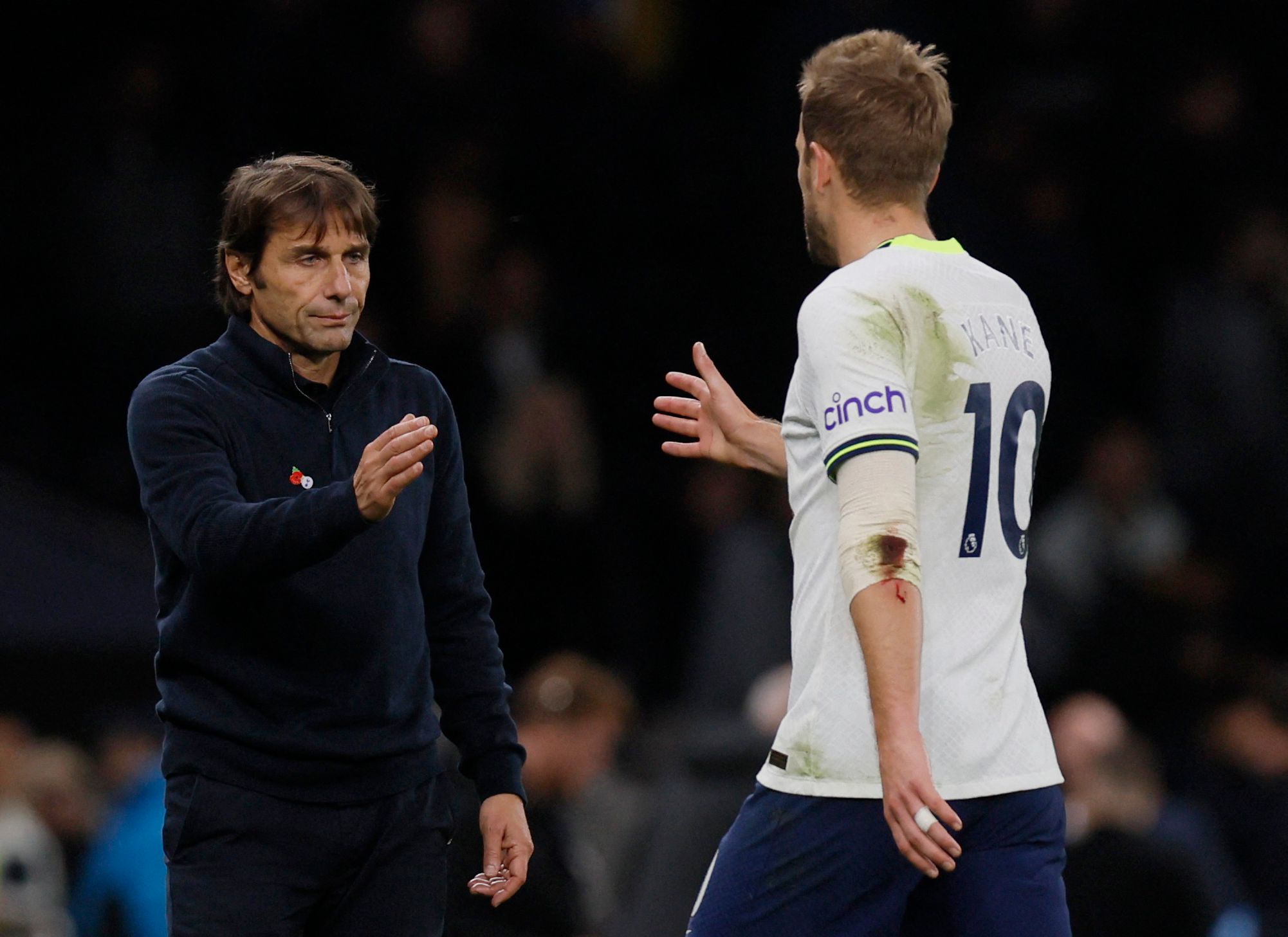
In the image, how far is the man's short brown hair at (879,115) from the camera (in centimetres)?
344

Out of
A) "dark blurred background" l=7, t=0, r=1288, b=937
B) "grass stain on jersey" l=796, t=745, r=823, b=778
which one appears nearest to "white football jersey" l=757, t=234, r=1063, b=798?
"grass stain on jersey" l=796, t=745, r=823, b=778

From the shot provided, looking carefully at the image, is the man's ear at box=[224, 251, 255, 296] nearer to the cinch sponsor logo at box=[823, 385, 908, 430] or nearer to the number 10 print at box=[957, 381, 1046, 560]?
the cinch sponsor logo at box=[823, 385, 908, 430]

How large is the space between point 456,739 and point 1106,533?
6143 millimetres

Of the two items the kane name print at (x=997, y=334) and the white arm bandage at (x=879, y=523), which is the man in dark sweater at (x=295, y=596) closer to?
the white arm bandage at (x=879, y=523)

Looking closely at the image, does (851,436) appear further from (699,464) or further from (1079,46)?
(1079,46)

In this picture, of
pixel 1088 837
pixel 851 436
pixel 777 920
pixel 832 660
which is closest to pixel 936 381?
pixel 851 436

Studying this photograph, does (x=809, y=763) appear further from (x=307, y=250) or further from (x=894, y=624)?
(x=307, y=250)

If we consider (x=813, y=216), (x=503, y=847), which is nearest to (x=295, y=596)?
(x=503, y=847)

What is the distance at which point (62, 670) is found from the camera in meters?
8.06

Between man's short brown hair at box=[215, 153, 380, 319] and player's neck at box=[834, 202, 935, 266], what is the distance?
0.84m

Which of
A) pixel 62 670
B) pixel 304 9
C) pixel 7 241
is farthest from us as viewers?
pixel 304 9

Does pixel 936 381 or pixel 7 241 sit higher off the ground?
pixel 7 241

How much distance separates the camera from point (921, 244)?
11.2 feet

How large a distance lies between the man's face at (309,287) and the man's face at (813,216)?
30.8 inches
